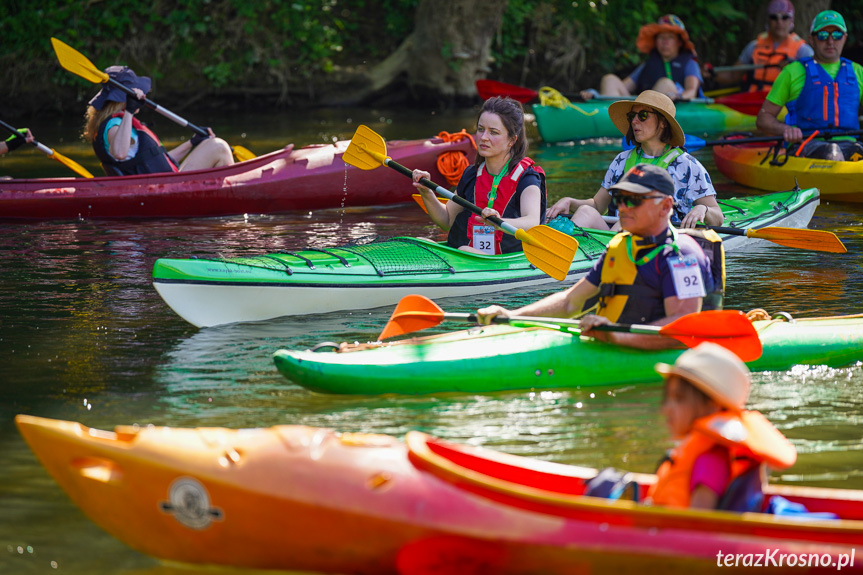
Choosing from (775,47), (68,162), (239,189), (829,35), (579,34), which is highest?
(579,34)

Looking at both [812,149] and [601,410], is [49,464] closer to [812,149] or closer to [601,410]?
[601,410]

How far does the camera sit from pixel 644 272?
3.78 meters

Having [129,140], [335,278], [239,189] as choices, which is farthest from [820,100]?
[129,140]

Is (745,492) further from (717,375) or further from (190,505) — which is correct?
(190,505)

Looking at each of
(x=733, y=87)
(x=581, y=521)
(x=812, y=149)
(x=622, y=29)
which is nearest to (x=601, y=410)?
(x=581, y=521)

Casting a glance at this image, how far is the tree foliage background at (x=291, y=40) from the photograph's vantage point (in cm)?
1389

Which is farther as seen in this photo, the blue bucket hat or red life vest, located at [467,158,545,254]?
the blue bucket hat

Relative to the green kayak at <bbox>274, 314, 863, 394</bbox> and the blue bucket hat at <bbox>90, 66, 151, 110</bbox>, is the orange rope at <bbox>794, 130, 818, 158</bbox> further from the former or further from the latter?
the blue bucket hat at <bbox>90, 66, 151, 110</bbox>

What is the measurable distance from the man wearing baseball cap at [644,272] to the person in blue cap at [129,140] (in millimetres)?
4426

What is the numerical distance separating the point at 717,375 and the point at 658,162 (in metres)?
3.32

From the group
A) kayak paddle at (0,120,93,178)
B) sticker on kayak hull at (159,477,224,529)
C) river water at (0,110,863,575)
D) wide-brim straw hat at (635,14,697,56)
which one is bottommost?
river water at (0,110,863,575)

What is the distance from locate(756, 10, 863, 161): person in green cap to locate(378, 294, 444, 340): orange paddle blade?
5155 mm

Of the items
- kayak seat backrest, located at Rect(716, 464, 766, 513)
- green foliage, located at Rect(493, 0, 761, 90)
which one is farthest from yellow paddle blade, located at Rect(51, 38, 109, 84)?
green foliage, located at Rect(493, 0, 761, 90)

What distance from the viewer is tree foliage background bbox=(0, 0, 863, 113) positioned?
45.6ft
